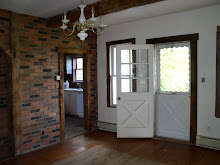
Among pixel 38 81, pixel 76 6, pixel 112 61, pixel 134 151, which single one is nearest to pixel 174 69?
pixel 112 61

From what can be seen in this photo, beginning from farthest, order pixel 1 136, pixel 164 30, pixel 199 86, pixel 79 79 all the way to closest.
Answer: pixel 79 79
pixel 164 30
pixel 199 86
pixel 1 136

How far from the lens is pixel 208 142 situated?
405cm

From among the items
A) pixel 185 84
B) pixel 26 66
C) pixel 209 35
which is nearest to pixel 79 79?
pixel 26 66

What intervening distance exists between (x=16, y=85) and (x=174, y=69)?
3.44 meters

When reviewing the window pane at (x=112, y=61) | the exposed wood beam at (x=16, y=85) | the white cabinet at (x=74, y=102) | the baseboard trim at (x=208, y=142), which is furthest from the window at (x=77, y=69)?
the baseboard trim at (x=208, y=142)

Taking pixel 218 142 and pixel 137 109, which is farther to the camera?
pixel 137 109

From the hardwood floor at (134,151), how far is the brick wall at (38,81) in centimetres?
32

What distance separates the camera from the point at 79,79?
7.94m

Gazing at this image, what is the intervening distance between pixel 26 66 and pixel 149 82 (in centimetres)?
270

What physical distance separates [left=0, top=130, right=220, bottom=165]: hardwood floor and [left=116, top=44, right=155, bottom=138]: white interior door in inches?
11.6

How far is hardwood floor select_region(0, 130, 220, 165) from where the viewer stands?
3627 millimetres

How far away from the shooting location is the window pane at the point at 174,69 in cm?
460

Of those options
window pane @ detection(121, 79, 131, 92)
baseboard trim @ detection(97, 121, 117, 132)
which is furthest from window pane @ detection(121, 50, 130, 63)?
baseboard trim @ detection(97, 121, 117, 132)

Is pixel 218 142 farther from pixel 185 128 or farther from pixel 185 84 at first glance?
pixel 185 84
